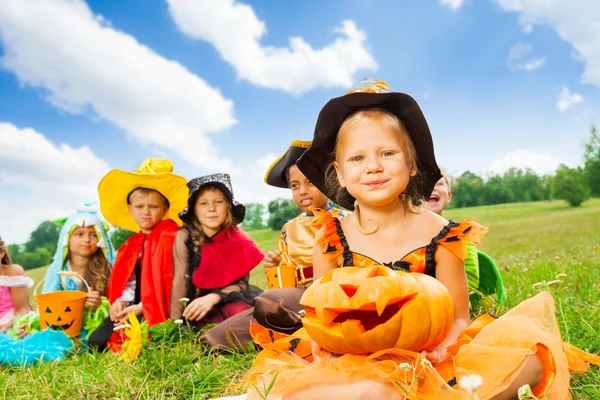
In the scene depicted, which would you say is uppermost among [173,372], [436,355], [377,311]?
[377,311]

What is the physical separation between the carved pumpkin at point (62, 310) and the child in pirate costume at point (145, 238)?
0.24 meters

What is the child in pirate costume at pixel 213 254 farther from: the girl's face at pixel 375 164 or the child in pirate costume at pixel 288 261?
the girl's face at pixel 375 164

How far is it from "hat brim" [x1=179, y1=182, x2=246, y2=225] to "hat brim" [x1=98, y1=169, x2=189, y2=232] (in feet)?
1.47

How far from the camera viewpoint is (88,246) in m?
5.42

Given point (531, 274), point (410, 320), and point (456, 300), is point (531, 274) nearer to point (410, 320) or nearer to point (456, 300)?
point (456, 300)

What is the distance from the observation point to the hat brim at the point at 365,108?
2.46 metres

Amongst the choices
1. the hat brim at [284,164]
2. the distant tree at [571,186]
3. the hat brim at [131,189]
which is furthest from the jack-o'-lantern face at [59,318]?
the distant tree at [571,186]

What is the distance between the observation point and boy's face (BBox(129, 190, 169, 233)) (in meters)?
4.99

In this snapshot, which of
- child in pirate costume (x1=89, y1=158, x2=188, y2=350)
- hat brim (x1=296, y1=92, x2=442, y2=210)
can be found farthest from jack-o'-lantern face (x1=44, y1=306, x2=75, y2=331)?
hat brim (x1=296, y1=92, x2=442, y2=210)

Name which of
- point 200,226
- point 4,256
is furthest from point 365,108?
point 4,256

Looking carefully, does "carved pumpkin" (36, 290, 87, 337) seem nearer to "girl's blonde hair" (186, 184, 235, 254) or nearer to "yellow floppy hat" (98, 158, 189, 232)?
"yellow floppy hat" (98, 158, 189, 232)

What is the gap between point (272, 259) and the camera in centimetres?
431

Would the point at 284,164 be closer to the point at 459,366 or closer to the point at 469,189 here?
the point at 459,366

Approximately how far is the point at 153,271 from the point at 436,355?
332 centimetres
